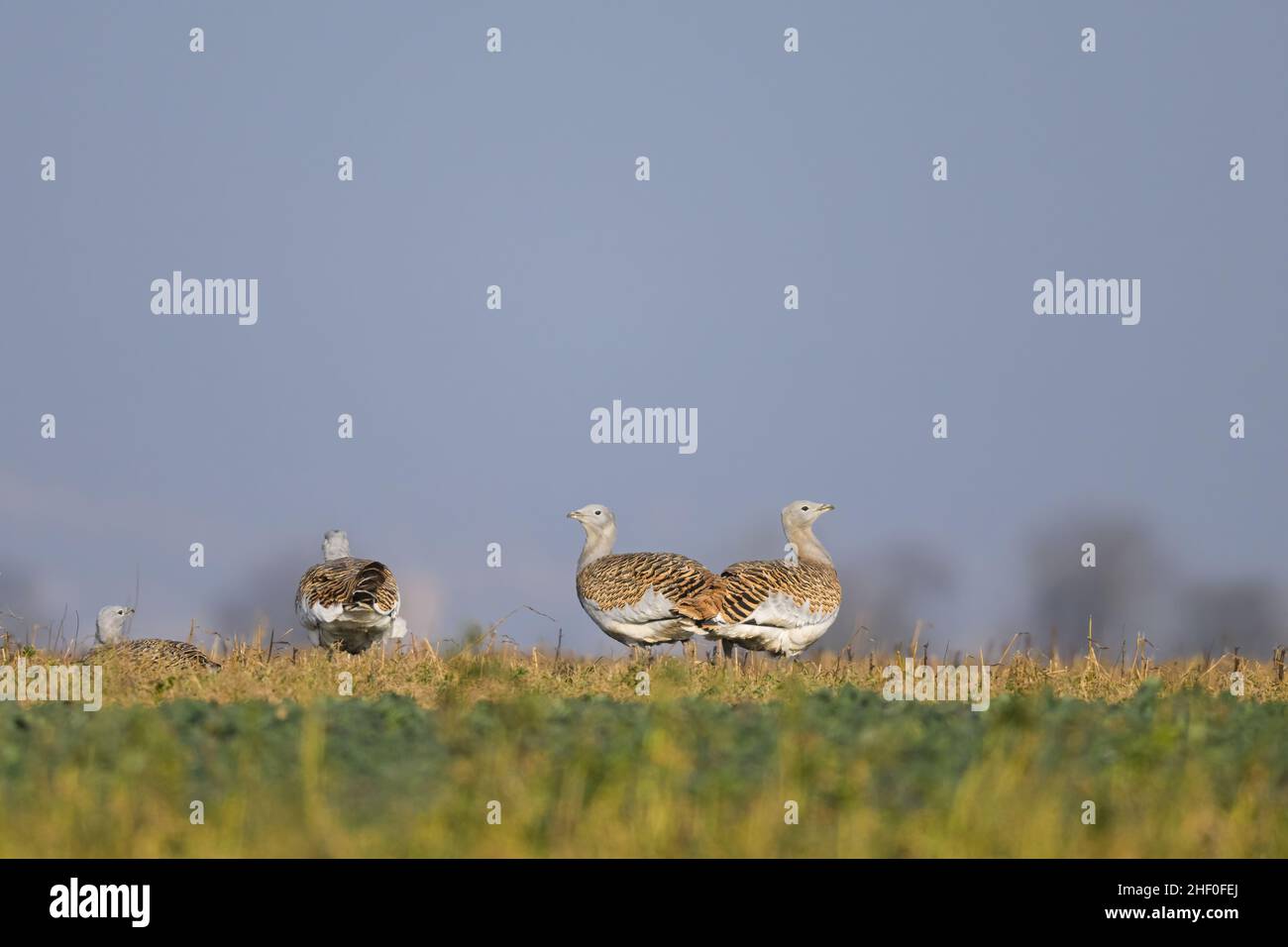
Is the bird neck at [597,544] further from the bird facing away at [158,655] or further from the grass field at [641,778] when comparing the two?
the grass field at [641,778]

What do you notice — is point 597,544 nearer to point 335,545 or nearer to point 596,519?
point 596,519

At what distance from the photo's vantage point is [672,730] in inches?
440

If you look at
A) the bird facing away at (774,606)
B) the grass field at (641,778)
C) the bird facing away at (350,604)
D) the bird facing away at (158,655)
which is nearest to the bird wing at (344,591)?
the bird facing away at (350,604)

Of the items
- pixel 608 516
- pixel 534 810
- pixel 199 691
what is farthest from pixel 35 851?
pixel 608 516

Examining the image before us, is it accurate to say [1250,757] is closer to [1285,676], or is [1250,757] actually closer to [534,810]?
[534,810]

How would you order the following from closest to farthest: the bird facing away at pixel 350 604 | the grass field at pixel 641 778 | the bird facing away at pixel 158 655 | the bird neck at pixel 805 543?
the grass field at pixel 641 778, the bird facing away at pixel 158 655, the bird facing away at pixel 350 604, the bird neck at pixel 805 543

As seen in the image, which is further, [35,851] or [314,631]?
[314,631]

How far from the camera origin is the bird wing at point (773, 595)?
18.8 meters

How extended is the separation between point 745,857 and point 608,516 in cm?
1361

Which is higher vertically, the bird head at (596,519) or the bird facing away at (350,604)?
the bird head at (596,519)

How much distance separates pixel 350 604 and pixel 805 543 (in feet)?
19.8

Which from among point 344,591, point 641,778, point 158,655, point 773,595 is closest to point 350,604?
point 344,591

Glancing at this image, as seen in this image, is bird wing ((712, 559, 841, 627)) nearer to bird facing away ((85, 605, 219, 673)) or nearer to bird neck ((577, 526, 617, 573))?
bird neck ((577, 526, 617, 573))
